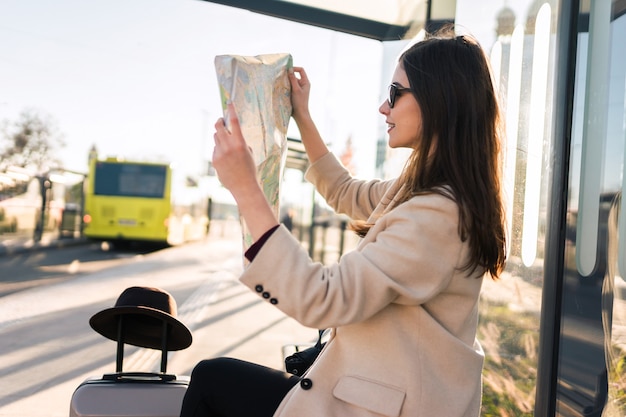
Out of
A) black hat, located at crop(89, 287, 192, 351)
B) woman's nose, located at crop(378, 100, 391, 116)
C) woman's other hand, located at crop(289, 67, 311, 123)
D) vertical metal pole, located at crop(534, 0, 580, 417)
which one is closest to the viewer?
woman's nose, located at crop(378, 100, 391, 116)

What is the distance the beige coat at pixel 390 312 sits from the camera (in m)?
1.56

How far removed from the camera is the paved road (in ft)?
15.8

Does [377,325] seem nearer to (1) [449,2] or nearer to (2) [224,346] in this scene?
(1) [449,2]

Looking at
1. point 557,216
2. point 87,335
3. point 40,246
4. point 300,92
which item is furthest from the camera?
point 40,246

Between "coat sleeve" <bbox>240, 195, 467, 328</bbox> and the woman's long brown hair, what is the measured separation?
0.08 meters

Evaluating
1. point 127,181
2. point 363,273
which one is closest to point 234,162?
point 363,273

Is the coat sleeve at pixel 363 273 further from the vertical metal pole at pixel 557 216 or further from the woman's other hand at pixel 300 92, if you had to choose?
the vertical metal pole at pixel 557 216

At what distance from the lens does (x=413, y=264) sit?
5.14ft

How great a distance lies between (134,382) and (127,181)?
19.0 meters

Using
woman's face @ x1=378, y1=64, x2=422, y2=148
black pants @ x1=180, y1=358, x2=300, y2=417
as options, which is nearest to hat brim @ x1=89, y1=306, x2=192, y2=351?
black pants @ x1=180, y1=358, x2=300, y2=417

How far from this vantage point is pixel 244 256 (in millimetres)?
1651

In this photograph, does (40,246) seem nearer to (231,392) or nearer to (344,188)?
(344,188)

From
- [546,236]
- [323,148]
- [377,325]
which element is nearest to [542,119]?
[546,236]

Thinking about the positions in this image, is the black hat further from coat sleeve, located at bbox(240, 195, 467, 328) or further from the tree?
the tree
